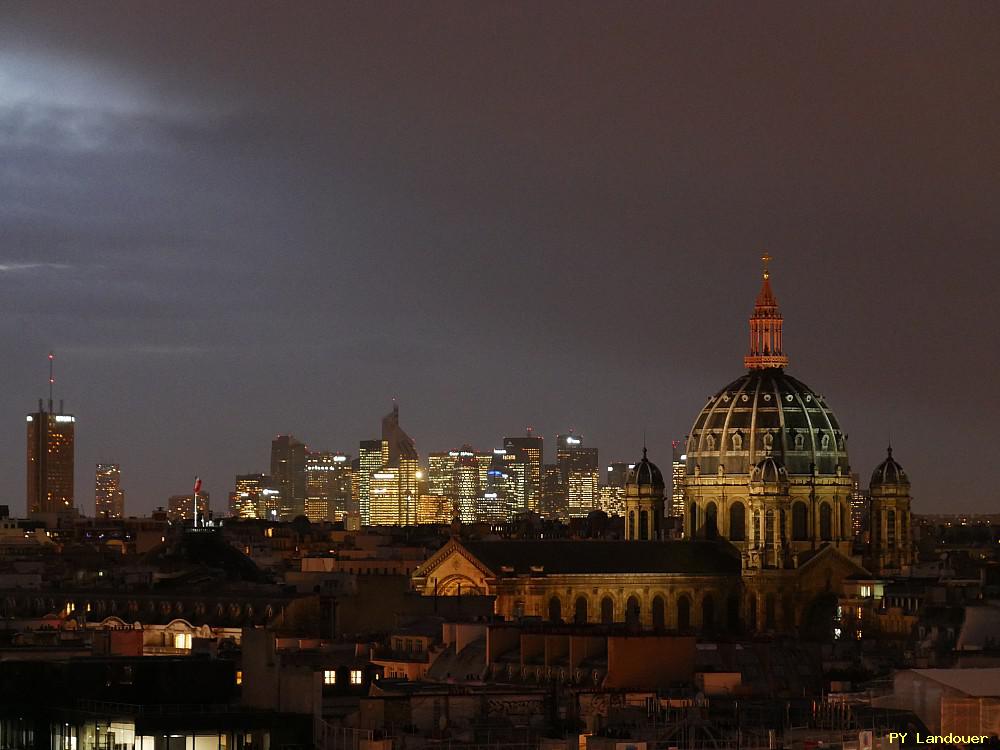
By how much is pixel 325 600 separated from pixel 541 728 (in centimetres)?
9361

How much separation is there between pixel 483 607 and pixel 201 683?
96987 millimetres

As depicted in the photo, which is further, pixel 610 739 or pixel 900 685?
pixel 900 685

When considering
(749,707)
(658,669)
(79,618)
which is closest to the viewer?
(749,707)

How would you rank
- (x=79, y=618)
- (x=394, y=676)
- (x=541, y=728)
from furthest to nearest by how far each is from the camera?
(x=79, y=618)
(x=394, y=676)
(x=541, y=728)

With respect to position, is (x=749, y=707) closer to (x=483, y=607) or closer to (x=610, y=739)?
(x=610, y=739)

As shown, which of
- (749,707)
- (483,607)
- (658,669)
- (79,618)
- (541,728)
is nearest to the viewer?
(541,728)

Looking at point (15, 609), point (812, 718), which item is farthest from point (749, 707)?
point (15, 609)

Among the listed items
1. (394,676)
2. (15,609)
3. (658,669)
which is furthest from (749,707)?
(15,609)

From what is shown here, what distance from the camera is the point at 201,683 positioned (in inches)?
3799

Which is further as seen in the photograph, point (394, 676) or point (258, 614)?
point (258, 614)

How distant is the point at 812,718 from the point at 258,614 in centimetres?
9044

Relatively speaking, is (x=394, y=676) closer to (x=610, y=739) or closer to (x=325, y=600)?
(x=610, y=739)

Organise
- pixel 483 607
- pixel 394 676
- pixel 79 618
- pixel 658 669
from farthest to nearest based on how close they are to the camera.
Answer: pixel 483 607 < pixel 79 618 < pixel 394 676 < pixel 658 669

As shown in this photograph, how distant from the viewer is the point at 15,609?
19325 cm
